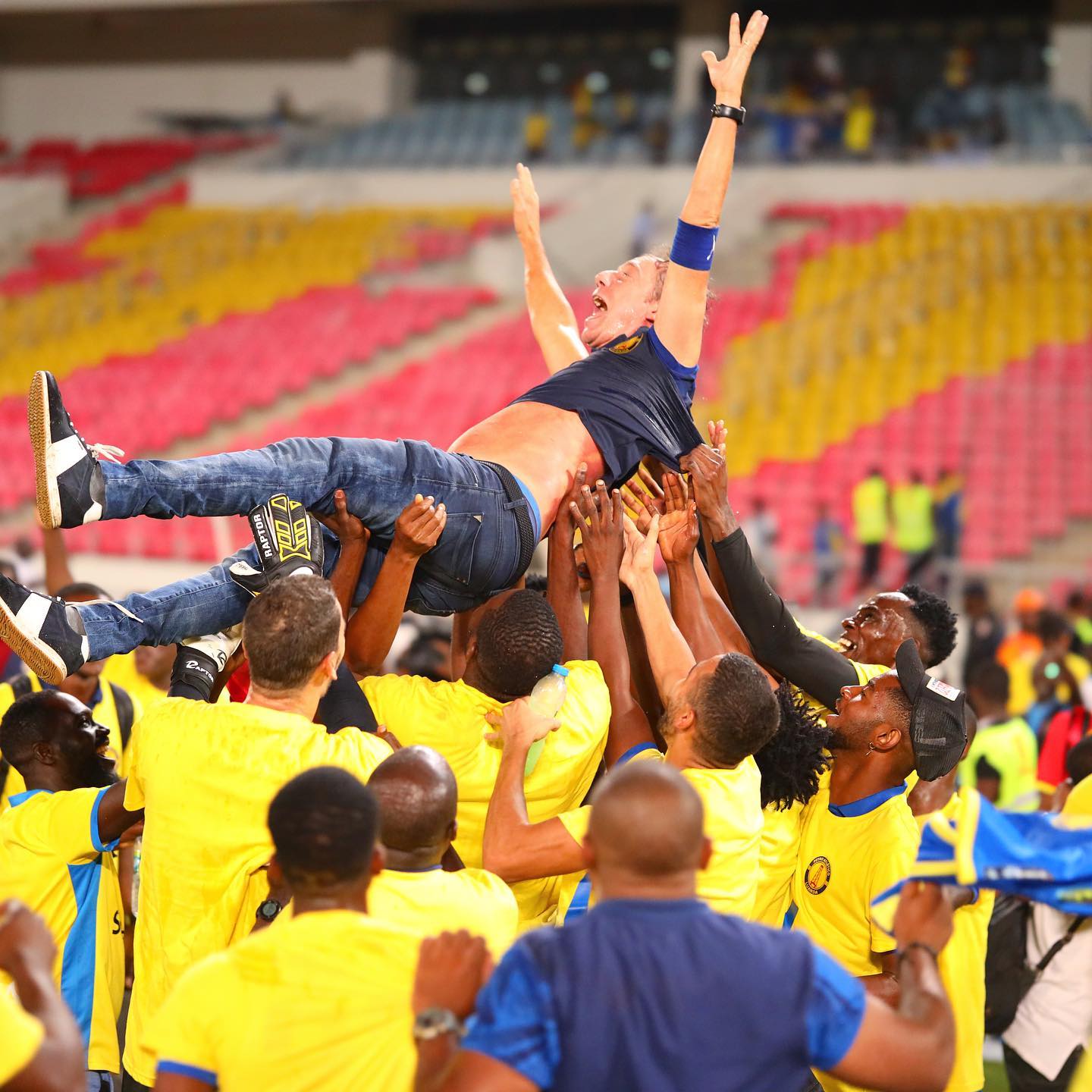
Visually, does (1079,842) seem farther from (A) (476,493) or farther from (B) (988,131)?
(B) (988,131)

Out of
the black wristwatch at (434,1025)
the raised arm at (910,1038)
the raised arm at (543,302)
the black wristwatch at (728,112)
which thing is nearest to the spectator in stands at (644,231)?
the raised arm at (543,302)

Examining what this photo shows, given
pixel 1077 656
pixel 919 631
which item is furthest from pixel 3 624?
pixel 1077 656

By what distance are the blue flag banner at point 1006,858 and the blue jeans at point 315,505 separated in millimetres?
1644

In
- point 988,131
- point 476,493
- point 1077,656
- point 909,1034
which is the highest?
point 988,131

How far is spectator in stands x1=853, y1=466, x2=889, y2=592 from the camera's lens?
11.8 m

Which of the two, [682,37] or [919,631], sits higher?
[682,37]

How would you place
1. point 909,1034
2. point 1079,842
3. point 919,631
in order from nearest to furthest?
point 909,1034 < point 1079,842 < point 919,631

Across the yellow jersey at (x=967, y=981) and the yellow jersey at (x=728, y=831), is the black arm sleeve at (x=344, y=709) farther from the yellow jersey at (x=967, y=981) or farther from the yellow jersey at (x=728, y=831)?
the yellow jersey at (x=967, y=981)

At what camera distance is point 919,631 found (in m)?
4.42

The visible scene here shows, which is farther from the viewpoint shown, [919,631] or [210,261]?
[210,261]

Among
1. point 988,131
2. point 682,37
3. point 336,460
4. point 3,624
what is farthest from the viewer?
point 682,37

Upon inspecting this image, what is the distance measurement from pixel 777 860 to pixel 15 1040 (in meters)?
2.06

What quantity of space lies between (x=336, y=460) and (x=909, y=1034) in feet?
6.69

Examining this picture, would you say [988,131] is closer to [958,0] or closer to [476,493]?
[958,0]
